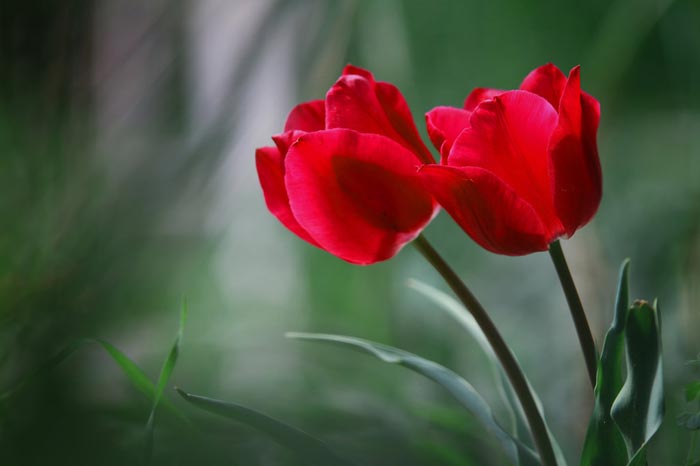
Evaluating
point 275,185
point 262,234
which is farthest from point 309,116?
point 262,234

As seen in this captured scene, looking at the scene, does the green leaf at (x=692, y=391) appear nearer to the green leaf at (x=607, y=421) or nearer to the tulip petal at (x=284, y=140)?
the green leaf at (x=607, y=421)

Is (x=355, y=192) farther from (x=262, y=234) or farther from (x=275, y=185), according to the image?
(x=262, y=234)

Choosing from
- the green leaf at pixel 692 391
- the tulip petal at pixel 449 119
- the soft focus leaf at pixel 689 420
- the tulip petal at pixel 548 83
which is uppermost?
the tulip petal at pixel 548 83

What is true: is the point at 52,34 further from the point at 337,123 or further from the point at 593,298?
the point at 593,298

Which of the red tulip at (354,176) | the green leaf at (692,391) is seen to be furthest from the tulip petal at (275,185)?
the green leaf at (692,391)

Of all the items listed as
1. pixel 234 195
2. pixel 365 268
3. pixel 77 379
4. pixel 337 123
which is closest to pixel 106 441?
pixel 77 379

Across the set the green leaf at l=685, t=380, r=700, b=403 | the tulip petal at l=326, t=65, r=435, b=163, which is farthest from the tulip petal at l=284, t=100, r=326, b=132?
the green leaf at l=685, t=380, r=700, b=403

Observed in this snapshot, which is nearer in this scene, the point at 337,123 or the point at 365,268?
the point at 337,123
